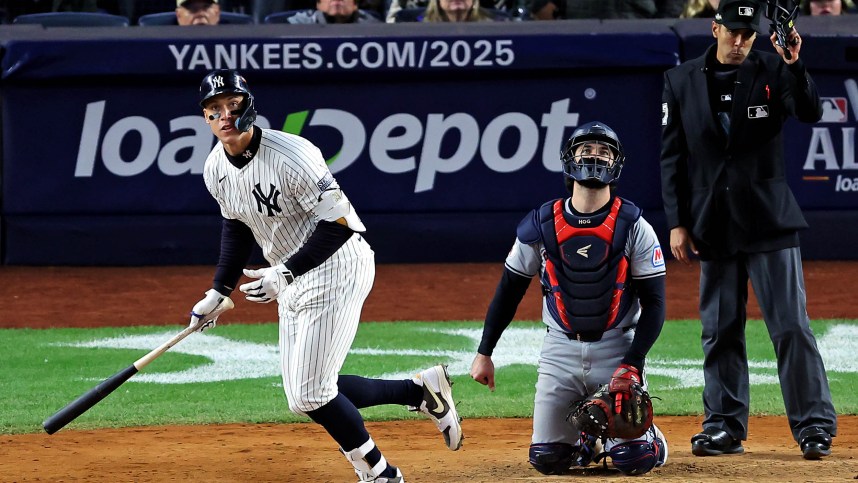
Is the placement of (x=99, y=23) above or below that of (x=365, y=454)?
above

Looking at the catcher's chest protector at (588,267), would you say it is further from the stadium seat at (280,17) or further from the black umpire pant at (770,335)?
the stadium seat at (280,17)

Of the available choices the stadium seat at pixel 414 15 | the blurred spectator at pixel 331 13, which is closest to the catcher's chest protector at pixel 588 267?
the blurred spectator at pixel 331 13

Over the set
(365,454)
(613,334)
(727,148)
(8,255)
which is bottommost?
(8,255)

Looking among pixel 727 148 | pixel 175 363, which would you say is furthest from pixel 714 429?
pixel 175 363

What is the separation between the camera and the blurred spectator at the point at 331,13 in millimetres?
11648

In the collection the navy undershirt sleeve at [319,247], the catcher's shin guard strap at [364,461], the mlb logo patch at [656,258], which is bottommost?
the catcher's shin guard strap at [364,461]

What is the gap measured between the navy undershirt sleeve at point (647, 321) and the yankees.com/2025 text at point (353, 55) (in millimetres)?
6127

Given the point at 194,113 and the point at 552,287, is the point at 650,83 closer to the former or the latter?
the point at 194,113

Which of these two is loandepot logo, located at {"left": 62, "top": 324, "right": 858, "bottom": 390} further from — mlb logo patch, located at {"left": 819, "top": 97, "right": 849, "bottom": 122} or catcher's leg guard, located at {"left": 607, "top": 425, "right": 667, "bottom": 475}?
mlb logo patch, located at {"left": 819, "top": 97, "right": 849, "bottom": 122}

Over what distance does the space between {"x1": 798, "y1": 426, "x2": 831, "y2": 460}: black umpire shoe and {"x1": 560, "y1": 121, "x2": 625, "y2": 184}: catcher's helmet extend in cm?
134

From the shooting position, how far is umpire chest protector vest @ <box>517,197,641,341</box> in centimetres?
539

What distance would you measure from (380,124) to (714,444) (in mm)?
6183

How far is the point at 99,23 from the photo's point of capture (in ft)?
39.2

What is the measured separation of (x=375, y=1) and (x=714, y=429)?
792cm
